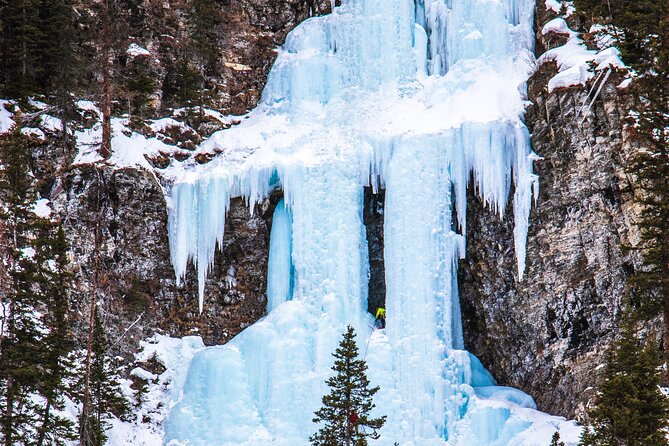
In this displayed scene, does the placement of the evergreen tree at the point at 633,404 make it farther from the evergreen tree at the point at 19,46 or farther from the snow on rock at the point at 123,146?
the evergreen tree at the point at 19,46

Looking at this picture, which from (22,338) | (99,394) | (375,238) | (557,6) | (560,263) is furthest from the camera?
(375,238)

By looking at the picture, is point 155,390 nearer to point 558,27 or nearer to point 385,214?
point 385,214

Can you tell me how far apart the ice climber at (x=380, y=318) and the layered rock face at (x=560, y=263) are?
8.47ft

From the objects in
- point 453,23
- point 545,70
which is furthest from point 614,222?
point 453,23

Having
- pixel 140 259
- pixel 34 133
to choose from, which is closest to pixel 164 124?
pixel 34 133

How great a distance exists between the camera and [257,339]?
28641mm

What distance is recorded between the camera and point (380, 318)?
29.1 metres

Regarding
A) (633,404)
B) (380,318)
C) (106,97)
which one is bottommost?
(633,404)

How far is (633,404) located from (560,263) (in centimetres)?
858

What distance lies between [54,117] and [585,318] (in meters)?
18.6

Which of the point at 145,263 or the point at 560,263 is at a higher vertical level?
the point at 145,263

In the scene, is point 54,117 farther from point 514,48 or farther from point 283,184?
point 514,48

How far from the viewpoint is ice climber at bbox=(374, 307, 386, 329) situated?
28906 millimetres

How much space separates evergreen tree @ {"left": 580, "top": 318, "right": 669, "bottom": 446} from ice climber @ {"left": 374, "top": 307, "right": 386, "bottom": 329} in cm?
1019
